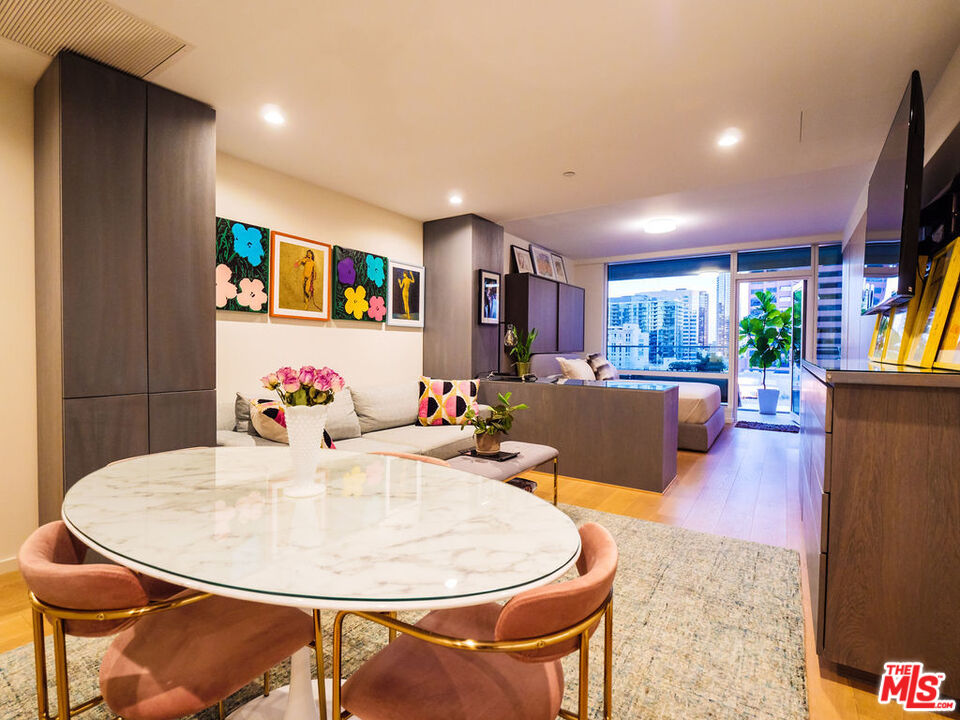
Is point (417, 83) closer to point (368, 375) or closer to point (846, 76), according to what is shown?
point (846, 76)

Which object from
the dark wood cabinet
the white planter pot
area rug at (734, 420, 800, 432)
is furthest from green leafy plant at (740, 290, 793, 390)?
the dark wood cabinet

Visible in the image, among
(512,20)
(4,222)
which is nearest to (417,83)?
(512,20)

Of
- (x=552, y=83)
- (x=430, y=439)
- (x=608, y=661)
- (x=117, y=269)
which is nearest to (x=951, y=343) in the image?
(x=608, y=661)

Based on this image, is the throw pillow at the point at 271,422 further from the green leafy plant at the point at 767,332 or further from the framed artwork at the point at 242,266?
the green leafy plant at the point at 767,332

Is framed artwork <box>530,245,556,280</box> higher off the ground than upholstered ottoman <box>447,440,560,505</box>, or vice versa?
framed artwork <box>530,245,556,280</box>

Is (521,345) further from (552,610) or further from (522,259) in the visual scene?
(552,610)

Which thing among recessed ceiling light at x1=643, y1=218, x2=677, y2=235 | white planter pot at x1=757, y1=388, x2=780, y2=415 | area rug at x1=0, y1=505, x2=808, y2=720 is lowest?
area rug at x1=0, y1=505, x2=808, y2=720

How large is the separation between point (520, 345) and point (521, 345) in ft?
0.17

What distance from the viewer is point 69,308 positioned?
2.18 m

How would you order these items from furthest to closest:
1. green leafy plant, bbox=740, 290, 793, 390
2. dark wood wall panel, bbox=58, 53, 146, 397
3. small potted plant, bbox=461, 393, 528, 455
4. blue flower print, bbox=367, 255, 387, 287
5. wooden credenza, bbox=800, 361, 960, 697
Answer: green leafy plant, bbox=740, 290, 793, 390 < blue flower print, bbox=367, 255, 387, 287 < small potted plant, bbox=461, 393, 528, 455 < dark wood wall panel, bbox=58, 53, 146, 397 < wooden credenza, bbox=800, 361, 960, 697

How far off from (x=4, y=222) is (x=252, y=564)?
8.62 ft

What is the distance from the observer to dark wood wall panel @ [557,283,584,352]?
6.48 metres

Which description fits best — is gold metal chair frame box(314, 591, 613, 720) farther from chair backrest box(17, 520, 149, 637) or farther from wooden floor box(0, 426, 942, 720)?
wooden floor box(0, 426, 942, 720)

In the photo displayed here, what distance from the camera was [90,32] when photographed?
2039 millimetres
